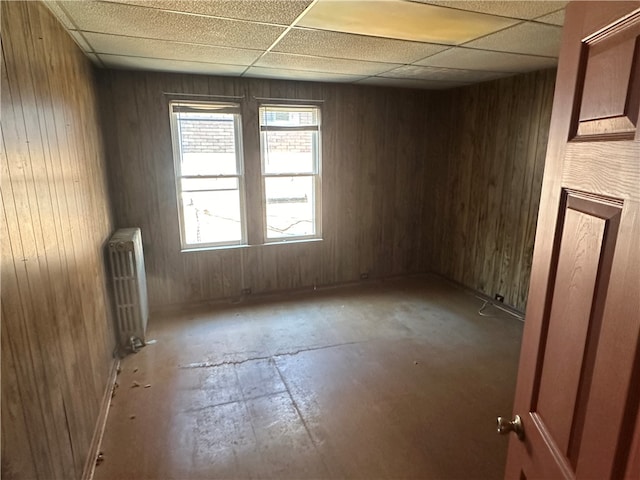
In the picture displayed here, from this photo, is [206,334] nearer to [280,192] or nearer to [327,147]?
[280,192]

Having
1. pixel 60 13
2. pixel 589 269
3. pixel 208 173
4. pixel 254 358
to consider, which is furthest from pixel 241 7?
pixel 254 358

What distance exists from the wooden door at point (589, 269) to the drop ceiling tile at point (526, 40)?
5.15 feet

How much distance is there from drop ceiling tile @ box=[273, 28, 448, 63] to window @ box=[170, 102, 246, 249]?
4.53ft

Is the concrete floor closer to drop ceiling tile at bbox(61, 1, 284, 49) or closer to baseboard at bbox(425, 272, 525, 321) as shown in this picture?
baseboard at bbox(425, 272, 525, 321)

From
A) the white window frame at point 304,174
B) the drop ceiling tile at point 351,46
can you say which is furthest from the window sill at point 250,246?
the drop ceiling tile at point 351,46

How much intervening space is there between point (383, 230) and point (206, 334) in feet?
8.16

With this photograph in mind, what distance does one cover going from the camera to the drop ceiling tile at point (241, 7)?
1881 mm

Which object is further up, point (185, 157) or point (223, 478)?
point (185, 157)

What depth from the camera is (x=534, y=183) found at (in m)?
3.60

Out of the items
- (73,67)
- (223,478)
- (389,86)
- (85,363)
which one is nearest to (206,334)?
(85,363)

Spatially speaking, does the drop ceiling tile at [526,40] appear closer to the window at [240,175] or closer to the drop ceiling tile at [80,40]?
the window at [240,175]

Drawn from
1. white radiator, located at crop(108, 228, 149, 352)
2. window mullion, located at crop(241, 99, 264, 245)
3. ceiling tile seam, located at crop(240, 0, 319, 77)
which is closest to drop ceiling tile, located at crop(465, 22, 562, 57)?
ceiling tile seam, located at crop(240, 0, 319, 77)

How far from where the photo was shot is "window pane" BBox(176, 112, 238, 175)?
3846mm

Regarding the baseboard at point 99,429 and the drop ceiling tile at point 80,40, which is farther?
the drop ceiling tile at point 80,40
